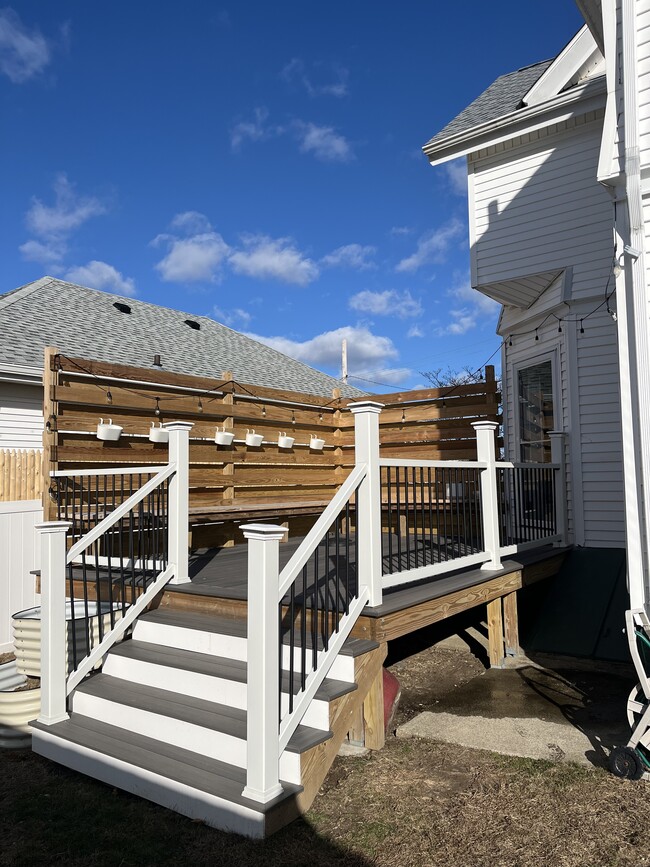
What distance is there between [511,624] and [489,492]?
152 centimetres

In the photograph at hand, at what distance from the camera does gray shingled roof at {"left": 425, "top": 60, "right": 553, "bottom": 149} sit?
8.12m

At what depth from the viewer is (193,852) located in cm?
274

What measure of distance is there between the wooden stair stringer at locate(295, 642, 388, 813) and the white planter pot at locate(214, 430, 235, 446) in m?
4.54

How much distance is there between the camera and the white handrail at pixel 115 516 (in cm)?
408

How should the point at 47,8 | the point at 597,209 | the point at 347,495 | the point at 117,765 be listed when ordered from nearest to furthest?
the point at 117,765, the point at 347,495, the point at 597,209, the point at 47,8

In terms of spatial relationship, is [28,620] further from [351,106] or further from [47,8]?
[351,106]

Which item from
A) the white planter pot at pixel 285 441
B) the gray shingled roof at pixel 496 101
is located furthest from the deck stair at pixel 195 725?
the gray shingled roof at pixel 496 101

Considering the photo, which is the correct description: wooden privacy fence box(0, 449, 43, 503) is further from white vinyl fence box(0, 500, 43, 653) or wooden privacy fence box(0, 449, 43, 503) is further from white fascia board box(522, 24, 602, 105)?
white fascia board box(522, 24, 602, 105)

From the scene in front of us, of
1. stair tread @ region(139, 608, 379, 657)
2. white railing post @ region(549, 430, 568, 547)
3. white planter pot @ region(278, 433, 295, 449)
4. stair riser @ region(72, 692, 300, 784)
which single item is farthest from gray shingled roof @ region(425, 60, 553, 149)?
stair riser @ region(72, 692, 300, 784)

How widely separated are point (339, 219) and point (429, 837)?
25.8 meters

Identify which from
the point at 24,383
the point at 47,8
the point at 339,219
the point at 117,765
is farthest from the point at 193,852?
the point at 339,219

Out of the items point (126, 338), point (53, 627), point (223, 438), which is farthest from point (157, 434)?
point (126, 338)

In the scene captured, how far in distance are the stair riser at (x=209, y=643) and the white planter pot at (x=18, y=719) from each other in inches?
32.4

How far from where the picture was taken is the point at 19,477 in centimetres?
702
